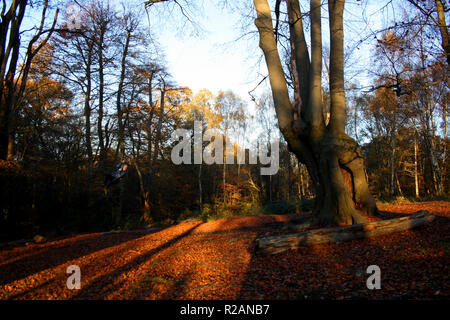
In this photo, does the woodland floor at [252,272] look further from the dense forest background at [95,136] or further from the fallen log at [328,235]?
the dense forest background at [95,136]

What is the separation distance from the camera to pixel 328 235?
430cm

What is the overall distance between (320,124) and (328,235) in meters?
2.63

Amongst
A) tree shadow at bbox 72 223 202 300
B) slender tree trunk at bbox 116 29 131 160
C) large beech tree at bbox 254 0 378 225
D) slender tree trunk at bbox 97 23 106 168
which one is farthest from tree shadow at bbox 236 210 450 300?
slender tree trunk at bbox 97 23 106 168

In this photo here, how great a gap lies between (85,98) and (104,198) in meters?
5.73

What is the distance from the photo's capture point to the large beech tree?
5378mm

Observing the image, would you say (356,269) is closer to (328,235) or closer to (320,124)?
(328,235)

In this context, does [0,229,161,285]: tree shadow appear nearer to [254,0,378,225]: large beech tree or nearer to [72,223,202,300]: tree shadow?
[72,223,202,300]: tree shadow

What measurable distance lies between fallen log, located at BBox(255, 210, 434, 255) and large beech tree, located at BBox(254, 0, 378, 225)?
683 millimetres

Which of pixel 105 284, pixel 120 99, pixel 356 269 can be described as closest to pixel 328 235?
pixel 356 269
